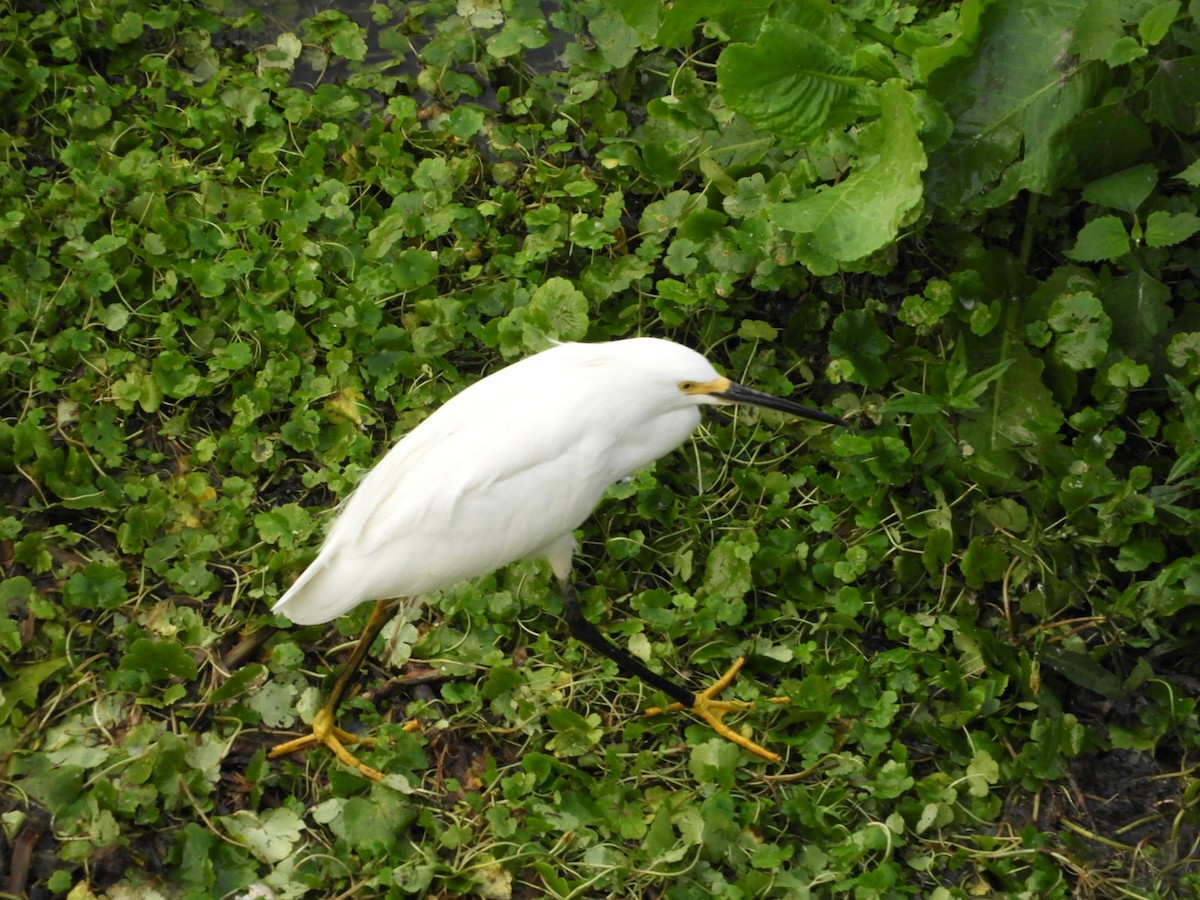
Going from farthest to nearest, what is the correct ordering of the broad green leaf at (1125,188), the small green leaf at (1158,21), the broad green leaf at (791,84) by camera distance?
the broad green leaf at (1125,188), the broad green leaf at (791,84), the small green leaf at (1158,21)

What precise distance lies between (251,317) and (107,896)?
146cm

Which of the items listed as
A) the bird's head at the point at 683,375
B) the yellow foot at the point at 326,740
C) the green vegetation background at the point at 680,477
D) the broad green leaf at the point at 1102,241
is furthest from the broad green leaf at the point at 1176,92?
the yellow foot at the point at 326,740

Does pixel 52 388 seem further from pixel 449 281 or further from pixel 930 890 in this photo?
pixel 930 890

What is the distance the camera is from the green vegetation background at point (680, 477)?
244cm

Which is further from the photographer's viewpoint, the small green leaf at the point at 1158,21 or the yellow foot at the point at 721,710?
the yellow foot at the point at 721,710

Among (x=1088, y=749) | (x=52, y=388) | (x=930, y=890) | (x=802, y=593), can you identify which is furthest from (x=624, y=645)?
(x=52, y=388)

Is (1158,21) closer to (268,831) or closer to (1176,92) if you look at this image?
(1176,92)

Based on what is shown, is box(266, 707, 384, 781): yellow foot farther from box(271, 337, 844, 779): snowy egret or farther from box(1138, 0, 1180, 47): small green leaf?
box(1138, 0, 1180, 47): small green leaf

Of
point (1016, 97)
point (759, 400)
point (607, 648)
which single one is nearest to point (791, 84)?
point (1016, 97)

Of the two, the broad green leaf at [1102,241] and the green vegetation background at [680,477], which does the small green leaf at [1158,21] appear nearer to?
the green vegetation background at [680,477]

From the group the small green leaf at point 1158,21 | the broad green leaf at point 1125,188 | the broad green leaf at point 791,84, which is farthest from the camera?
the broad green leaf at point 1125,188

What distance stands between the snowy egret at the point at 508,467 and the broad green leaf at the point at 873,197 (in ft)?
1.34

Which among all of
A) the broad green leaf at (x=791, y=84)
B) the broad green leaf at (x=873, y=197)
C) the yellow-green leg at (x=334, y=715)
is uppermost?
the broad green leaf at (x=791, y=84)

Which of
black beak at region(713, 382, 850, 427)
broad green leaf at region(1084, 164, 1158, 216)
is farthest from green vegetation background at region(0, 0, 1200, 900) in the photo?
black beak at region(713, 382, 850, 427)
